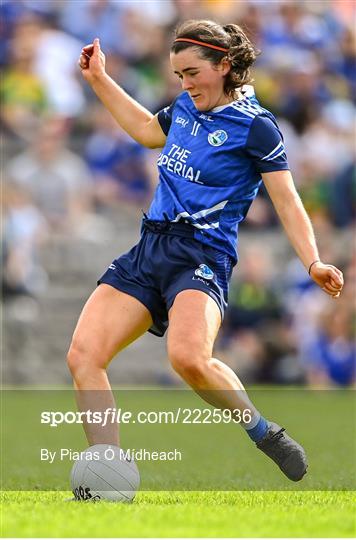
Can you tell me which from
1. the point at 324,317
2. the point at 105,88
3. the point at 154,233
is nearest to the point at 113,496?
the point at 154,233

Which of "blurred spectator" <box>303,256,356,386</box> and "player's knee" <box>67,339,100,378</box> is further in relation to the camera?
"blurred spectator" <box>303,256,356,386</box>

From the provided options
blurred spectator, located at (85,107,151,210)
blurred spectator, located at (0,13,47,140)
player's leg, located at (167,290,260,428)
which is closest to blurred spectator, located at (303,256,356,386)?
blurred spectator, located at (85,107,151,210)

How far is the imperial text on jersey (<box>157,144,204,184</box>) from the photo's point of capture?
5754 millimetres

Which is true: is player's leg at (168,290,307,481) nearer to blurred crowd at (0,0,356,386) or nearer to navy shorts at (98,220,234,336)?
navy shorts at (98,220,234,336)

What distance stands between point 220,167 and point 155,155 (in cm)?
1006

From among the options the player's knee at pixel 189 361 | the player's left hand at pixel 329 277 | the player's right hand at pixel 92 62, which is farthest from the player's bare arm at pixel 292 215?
the player's right hand at pixel 92 62

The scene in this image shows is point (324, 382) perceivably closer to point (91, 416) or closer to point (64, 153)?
point (64, 153)

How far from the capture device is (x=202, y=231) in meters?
5.73

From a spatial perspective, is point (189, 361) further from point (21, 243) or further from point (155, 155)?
point (155, 155)

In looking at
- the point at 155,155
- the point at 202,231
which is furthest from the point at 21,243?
the point at 202,231

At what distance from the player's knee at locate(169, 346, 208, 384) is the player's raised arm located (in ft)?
4.40

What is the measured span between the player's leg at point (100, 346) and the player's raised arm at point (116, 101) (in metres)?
1.02

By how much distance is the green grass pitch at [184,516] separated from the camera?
14.4 ft

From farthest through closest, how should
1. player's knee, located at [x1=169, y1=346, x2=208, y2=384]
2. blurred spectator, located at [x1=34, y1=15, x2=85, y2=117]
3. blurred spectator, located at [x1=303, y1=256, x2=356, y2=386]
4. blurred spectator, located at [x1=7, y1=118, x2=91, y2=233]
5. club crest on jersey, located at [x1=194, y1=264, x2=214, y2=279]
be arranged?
1. blurred spectator, located at [x1=34, y1=15, x2=85, y2=117]
2. blurred spectator, located at [x1=7, y1=118, x2=91, y2=233]
3. blurred spectator, located at [x1=303, y1=256, x2=356, y2=386]
4. club crest on jersey, located at [x1=194, y1=264, x2=214, y2=279]
5. player's knee, located at [x1=169, y1=346, x2=208, y2=384]
